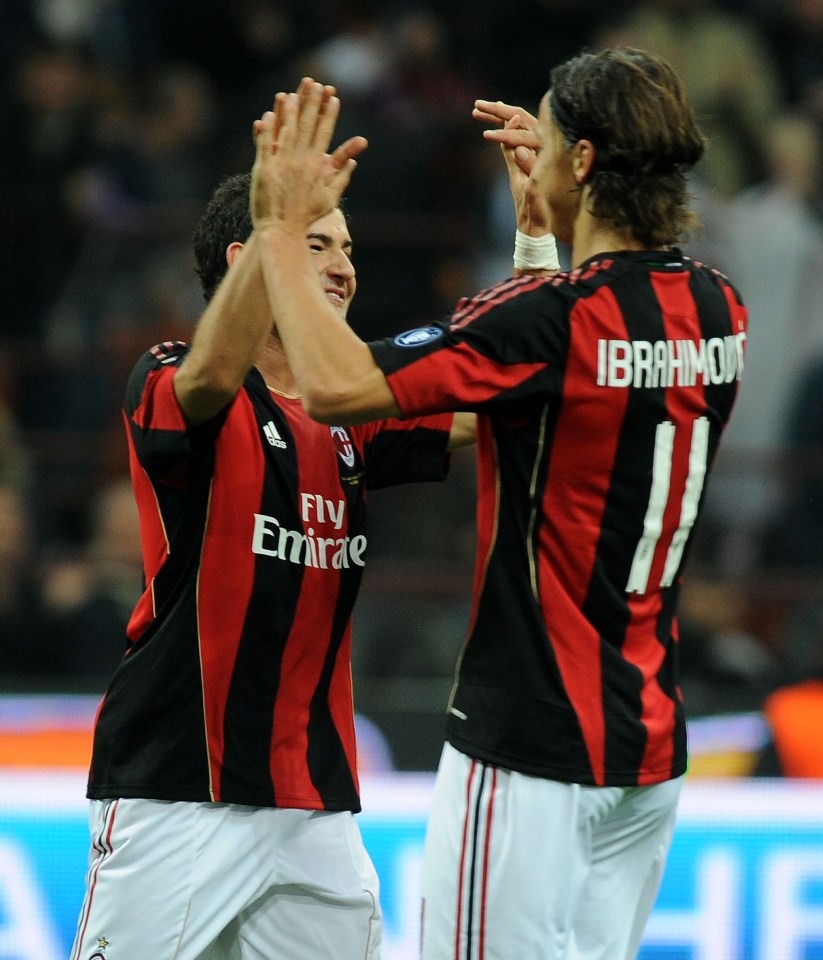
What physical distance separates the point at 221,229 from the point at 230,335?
0.48 metres

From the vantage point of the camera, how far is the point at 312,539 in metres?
3.06

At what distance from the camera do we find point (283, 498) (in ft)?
9.96

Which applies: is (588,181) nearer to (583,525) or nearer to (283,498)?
(583,525)

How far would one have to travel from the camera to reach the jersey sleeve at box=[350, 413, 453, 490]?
326 cm

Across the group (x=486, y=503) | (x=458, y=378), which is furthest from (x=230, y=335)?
(x=486, y=503)

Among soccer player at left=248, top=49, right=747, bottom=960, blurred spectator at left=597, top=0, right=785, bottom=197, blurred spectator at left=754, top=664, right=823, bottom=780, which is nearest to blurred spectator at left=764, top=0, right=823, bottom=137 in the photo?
blurred spectator at left=597, top=0, right=785, bottom=197

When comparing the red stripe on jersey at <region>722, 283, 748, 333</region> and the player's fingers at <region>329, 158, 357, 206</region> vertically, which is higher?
the player's fingers at <region>329, 158, 357, 206</region>

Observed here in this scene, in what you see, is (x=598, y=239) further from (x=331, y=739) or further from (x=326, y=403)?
(x=331, y=739)

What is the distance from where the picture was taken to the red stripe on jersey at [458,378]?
2.59 m

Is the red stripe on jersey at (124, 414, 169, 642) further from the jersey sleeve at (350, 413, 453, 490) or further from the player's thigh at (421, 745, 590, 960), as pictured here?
the player's thigh at (421, 745, 590, 960)

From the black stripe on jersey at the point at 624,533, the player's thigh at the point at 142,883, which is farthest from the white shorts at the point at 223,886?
the black stripe on jersey at the point at 624,533

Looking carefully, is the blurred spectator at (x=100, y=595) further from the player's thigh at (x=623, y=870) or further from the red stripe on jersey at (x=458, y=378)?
the red stripe on jersey at (x=458, y=378)

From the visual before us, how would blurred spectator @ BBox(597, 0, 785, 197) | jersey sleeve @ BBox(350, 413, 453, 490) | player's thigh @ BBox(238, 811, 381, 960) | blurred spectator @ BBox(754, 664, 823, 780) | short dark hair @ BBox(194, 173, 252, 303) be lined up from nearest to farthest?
1. player's thigh @ BBox(238, 811, 381, 960)
2. short dark hair @ BBox(194, 173, 252, 303)
3. jersey sleeve @ BBox(350, 413, 453, 490)
4. blurred spectator @ BBox(754, 664, 823, 780)
5. blurred spectator @ BBox(597, 0, 785, 197)

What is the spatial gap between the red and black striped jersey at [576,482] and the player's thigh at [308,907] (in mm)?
450
